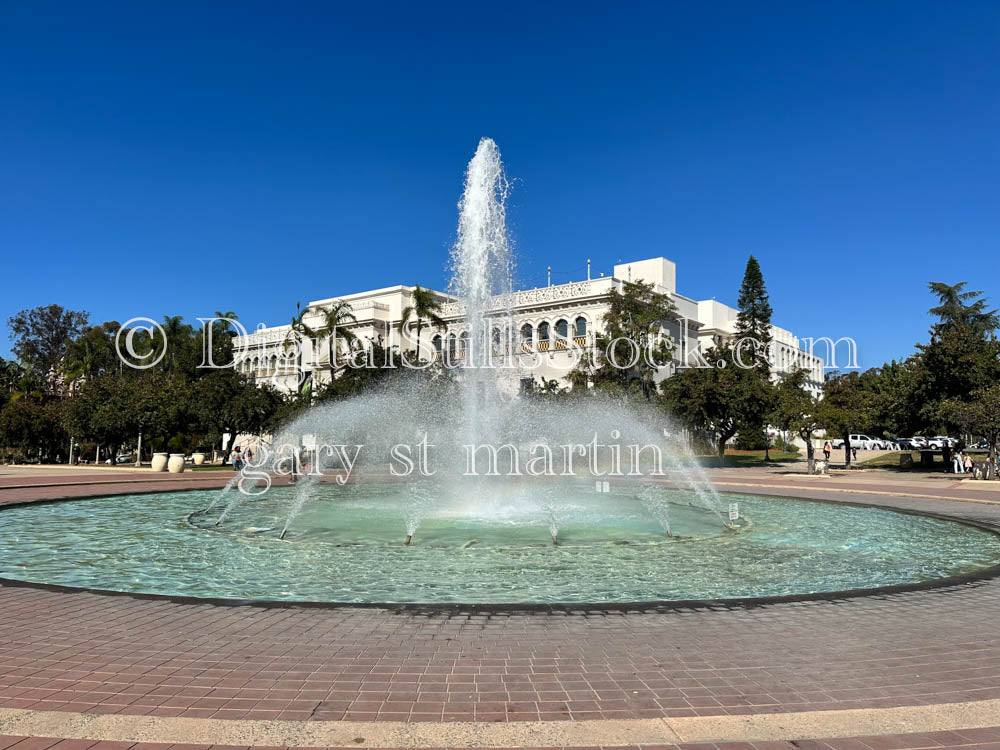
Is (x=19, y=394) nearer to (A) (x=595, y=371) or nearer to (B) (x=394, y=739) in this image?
(A) (x=595, y=371)

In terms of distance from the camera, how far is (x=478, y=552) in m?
11.3

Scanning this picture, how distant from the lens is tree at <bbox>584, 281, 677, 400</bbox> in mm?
50062

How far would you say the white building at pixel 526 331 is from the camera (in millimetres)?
57750

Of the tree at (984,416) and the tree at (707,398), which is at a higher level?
the tree at (707,398)

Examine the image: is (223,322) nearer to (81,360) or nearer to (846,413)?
(81,360)

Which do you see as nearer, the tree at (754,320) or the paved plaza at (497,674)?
the paved plaza at (497,674)

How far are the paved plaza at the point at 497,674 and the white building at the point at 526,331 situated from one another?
38731mm

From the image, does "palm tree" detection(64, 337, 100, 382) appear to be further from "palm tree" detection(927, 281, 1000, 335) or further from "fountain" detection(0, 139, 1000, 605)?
"palm tree" detection(927, 281, 1000, 335)

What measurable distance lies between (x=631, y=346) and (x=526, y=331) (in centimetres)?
1384

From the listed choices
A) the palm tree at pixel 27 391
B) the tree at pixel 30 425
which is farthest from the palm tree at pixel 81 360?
the tree at pixel 30 425

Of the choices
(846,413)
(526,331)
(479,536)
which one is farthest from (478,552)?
(526,331)

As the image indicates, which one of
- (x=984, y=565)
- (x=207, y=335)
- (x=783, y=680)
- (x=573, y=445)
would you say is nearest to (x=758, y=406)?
(x=573, y=445)

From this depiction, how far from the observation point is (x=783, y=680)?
4.98m

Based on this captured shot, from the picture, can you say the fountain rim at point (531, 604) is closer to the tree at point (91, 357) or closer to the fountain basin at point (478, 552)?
the fountain basin at point (478, 552)
